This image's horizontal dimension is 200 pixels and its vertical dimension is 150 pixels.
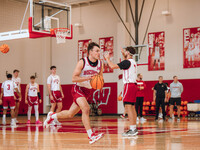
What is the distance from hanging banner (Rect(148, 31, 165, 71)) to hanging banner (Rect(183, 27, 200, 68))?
128cm

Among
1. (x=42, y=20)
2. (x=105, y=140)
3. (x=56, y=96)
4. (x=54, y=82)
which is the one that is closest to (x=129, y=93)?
(x=105, y=140)

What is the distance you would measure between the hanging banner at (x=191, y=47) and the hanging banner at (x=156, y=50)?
1280 millimetres

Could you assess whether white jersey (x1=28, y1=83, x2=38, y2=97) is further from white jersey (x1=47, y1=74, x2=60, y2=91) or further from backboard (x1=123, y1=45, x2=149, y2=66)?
backboard (x1=123, y1=45, x2=149, y2=66)

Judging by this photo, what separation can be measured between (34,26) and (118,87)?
333 inches

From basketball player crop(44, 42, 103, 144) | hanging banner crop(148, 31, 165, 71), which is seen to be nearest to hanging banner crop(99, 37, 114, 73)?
hanging banner crop(148, 31, 165, 71)

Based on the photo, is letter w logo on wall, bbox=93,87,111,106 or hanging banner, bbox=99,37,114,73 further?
letter w logo on wall, bbox=93,87,111,106

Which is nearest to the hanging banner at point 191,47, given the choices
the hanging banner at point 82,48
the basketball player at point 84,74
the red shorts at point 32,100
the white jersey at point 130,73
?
the hanging banner at point 82,48

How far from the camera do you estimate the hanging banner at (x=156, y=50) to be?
775 inches

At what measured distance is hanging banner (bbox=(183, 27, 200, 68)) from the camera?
61.1 feet

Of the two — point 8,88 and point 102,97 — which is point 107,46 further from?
point 8,88

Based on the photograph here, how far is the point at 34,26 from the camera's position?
549 inches

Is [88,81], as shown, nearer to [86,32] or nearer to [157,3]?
[157,3]

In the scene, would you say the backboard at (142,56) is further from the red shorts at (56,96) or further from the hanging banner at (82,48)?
the hanging banner at (82,48)

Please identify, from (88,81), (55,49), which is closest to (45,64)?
(55,49)
